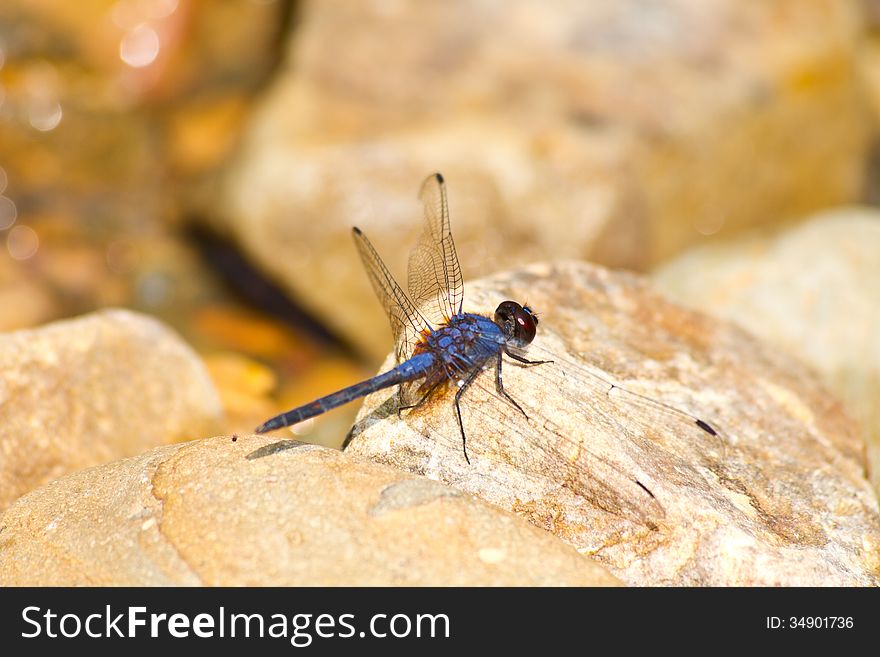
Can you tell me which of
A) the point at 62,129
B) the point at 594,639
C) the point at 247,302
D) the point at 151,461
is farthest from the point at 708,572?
the point at 62,129

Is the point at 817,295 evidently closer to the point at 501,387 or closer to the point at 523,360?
the point at 523,360

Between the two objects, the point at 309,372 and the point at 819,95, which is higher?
the point at 819,95

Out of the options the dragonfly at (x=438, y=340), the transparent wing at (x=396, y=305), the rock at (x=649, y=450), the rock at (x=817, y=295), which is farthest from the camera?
the rock at (x=817, y=295)

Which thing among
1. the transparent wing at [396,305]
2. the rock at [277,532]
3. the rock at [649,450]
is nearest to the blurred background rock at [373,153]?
the transparent wing at [396,305]

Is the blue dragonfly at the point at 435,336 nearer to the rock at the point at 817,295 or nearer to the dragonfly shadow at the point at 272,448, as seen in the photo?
the dragonfly shadow at the point at 272,448

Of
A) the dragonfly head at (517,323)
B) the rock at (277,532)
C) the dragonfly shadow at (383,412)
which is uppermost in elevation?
the dragonfly head at (517,323)

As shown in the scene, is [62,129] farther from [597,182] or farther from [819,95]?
[819,95]
